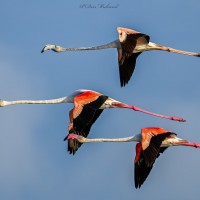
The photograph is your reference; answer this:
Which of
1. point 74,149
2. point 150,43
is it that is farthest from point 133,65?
point 74,149

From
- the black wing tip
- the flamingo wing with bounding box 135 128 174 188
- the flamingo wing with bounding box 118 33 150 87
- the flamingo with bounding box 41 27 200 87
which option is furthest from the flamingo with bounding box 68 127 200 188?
the flamingo with bounding box 41 27 200 87

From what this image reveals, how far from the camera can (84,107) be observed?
42.8 meters

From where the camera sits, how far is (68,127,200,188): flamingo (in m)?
41.2

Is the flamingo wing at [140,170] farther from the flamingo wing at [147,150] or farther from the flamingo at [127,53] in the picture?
the flamingo at [127,53]

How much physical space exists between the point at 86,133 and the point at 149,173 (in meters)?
3.56

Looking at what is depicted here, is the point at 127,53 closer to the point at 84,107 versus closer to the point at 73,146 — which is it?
the point at 84,107

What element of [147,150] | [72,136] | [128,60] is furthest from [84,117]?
[128,60]

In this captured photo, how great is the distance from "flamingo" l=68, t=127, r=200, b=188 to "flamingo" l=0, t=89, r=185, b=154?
1.91ft

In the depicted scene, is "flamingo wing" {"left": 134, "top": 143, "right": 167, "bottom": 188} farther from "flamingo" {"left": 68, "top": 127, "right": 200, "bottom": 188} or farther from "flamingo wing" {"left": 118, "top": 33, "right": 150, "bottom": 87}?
"flamingo wing" {"left": 118, "top": 33, "right": 150, "bottom": 87}

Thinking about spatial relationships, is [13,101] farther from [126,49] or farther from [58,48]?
[126,49]

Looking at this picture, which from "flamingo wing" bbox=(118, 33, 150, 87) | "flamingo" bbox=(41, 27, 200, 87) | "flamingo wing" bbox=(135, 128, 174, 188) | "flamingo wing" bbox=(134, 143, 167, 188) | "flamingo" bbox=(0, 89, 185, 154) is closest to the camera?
"flamingo wing" bbox=(135, 128, 174, 188)

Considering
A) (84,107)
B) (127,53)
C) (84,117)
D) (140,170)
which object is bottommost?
(140,170)

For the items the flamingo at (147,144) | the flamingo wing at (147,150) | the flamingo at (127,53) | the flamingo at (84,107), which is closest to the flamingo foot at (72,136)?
the flamingo at (147,144)

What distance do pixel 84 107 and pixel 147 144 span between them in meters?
2.63
